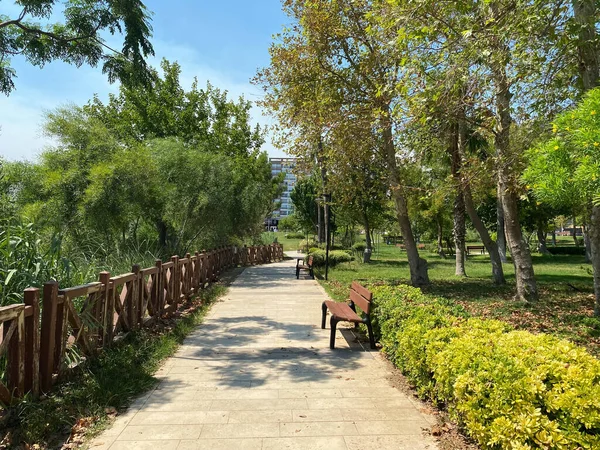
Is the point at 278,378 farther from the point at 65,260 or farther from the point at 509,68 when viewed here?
the point at 509,68

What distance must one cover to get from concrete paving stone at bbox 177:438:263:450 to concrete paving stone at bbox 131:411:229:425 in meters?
0.39

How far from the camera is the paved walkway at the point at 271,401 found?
11.7 feet

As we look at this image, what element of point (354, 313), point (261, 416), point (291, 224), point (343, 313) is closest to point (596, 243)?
point (354, 313)

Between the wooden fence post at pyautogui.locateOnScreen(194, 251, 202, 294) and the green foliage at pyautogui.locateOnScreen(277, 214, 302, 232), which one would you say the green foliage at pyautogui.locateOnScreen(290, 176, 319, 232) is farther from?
the wooden fence post at pyautogui.locateOnScreen(194, 251, 202, 294)

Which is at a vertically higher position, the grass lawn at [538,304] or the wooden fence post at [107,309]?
the wooden fence post at [107,309]

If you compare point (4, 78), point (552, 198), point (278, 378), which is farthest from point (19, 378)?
point (4, 78)

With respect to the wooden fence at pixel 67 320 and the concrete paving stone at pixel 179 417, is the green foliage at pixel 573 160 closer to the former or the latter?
the concrete paving stone at pixel 179 417

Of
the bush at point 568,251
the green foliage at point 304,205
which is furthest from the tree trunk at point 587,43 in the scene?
the bush at point 568,251

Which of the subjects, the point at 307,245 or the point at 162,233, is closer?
the point at 162,233

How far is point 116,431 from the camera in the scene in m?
3.72

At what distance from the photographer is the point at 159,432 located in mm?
3695

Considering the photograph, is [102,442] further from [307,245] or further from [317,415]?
[307,245]

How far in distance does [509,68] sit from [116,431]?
26.4 feet

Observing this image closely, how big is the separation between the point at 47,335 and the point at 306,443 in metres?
2.64
